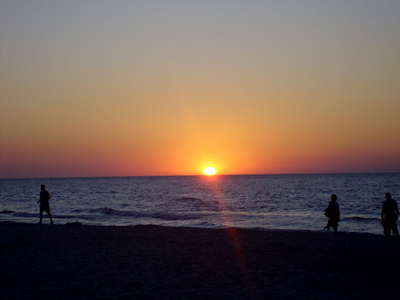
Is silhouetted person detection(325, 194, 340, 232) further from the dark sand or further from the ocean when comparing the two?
the ocean

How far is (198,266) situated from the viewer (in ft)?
37.1

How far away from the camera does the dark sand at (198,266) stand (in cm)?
877

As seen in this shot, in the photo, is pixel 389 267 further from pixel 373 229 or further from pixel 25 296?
pixel 373 229

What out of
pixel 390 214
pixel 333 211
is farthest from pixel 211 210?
pixel 390 214

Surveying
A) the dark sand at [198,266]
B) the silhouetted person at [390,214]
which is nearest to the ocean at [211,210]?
the silhouetted person at [390,214]

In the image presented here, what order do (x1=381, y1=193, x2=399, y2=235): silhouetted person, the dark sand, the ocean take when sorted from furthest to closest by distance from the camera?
the ocean → (x1=381, y1=193, x2=399, y2=235): silhouetted person → the dark sand

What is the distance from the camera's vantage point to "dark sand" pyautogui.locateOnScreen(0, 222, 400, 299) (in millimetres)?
8766

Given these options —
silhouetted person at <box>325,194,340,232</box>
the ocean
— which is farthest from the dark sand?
the ocean

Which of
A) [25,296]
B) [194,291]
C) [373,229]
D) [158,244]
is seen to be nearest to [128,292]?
[194,291]

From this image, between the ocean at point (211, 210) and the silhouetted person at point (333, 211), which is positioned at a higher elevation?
the silhouetted person at point (333, 211)

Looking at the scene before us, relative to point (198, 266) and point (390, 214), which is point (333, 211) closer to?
point (390, 214)

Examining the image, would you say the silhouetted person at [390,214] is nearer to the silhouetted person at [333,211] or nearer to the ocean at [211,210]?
the silhouetted person at [333,211]

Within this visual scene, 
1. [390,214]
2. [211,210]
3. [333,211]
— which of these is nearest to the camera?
[390,214]

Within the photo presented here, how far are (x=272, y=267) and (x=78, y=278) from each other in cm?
529
